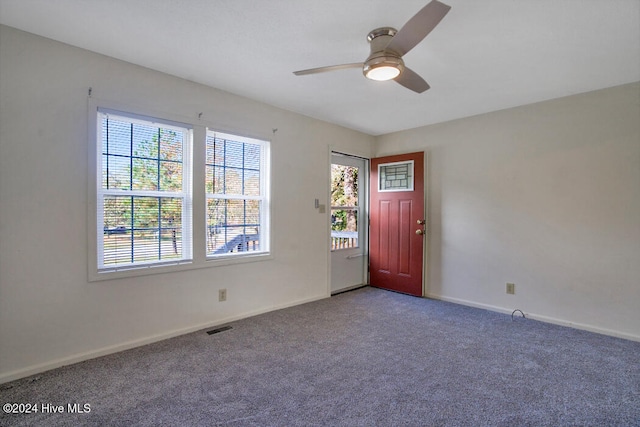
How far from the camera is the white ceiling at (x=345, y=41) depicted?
1827mm

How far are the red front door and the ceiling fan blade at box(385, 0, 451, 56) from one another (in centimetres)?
255

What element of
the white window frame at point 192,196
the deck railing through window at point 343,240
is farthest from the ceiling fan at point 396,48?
the deck railing through window at point 343,240

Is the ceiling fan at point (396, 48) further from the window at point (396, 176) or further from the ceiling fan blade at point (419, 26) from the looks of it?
the window at point (396, 176)

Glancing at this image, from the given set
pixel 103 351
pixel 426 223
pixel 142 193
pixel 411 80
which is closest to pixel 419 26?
pixel 411 80

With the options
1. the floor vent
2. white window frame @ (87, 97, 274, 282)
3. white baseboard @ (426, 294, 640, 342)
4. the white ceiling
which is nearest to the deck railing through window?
white window frame @ (87, 97, 274, 282)

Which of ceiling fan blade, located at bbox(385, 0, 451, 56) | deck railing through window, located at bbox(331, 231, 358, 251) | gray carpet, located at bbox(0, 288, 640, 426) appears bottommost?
gray carpet, located at bbox(0, 288, 640, 426)

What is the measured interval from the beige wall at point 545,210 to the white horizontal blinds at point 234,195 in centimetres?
235

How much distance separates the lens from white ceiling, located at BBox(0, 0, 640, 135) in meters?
1.83

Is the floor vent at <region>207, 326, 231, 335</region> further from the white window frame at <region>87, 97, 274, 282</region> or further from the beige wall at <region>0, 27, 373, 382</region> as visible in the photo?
the white window frame at <region>87, 97, 274, 282</region>

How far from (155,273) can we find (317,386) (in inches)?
67.0

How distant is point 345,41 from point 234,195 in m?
1.86

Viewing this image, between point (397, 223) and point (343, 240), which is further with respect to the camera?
point (343, 240)

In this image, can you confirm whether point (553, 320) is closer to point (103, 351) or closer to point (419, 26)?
point (419, 26)

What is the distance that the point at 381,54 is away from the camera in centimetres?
193
